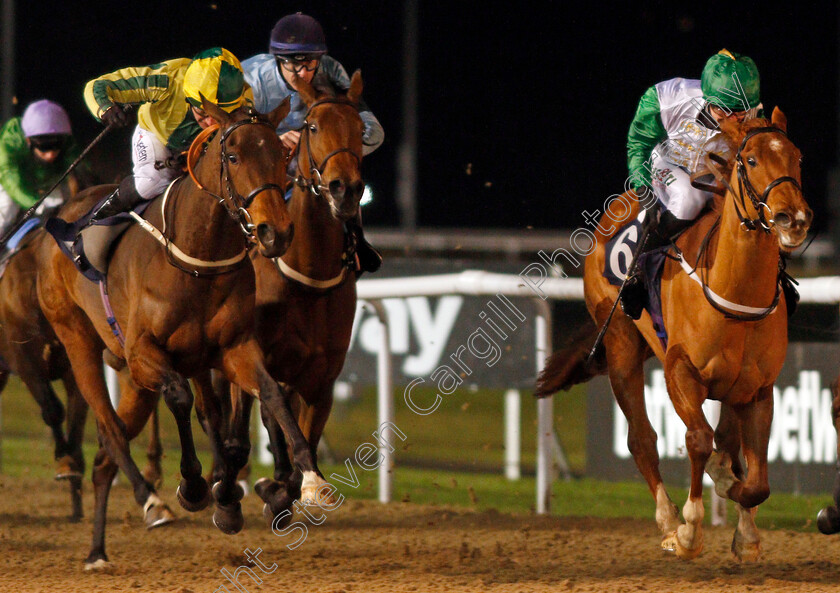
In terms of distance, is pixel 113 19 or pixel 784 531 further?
pixel 113 19

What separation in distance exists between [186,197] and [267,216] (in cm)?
64

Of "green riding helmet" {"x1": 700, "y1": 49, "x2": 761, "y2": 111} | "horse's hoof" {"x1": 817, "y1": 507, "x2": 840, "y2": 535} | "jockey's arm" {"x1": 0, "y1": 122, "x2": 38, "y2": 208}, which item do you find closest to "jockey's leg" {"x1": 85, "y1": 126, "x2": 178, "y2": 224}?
"jockey's arm" {"x1": 0, "y1": 122, "x2": 38, "y2": 208}

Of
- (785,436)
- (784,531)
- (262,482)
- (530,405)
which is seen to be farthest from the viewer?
(530,405)

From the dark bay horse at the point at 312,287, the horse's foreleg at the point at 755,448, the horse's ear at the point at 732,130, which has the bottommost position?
the horse's foreleg at the point at 755,448

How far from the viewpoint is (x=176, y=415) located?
415cm

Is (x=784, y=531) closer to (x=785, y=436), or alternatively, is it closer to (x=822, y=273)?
(x=785, y=436)

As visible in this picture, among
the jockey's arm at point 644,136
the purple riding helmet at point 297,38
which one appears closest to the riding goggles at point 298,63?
the purple riding helmet at point 297,38

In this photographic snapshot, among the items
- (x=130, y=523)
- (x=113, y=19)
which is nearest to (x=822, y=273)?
(x=113, y=19)

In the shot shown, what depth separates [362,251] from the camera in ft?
15.7

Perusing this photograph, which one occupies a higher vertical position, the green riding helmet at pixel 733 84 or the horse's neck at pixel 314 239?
the green riding helmet at pixel 733 84

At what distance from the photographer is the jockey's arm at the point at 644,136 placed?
4.91 m

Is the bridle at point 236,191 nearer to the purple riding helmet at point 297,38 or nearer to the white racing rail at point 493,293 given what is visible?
the purple riding helmet at point 297,38

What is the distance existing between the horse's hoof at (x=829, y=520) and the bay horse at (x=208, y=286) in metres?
1.87

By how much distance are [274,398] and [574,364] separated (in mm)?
1822
